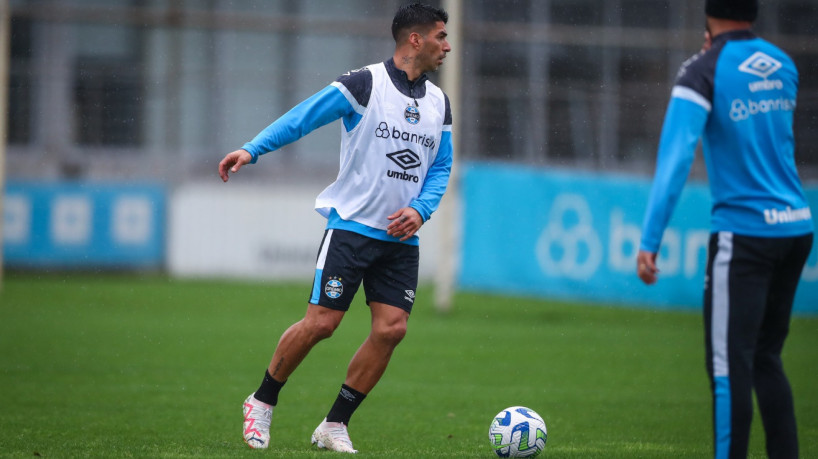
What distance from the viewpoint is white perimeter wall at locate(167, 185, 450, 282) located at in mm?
20031

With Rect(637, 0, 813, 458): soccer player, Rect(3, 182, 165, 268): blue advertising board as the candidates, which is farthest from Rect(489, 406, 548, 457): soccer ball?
Rect(3, 182, 165, 268): blue advertising board

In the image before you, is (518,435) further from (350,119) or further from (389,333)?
(350,119)

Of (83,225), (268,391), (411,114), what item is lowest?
(83,225)

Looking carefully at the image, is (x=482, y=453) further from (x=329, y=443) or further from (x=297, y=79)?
(x=297, y=79)

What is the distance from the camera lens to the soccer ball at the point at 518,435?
5512mm

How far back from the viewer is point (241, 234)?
794 inches

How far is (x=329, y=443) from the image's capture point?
5715 millimetres

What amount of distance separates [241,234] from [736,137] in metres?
16.6

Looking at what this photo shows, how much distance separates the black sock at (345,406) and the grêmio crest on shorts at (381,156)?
0.94 metres

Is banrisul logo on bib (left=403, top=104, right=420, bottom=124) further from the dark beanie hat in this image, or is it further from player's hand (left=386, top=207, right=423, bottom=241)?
the dark beanie hat

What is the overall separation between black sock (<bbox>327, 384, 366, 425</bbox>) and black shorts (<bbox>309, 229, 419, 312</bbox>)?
1.58ft

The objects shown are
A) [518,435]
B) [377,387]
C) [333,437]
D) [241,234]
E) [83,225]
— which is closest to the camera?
[518,435]

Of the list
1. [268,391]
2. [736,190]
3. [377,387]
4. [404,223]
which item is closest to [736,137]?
[736,190]

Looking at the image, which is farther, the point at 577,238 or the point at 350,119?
the point at 577,238
